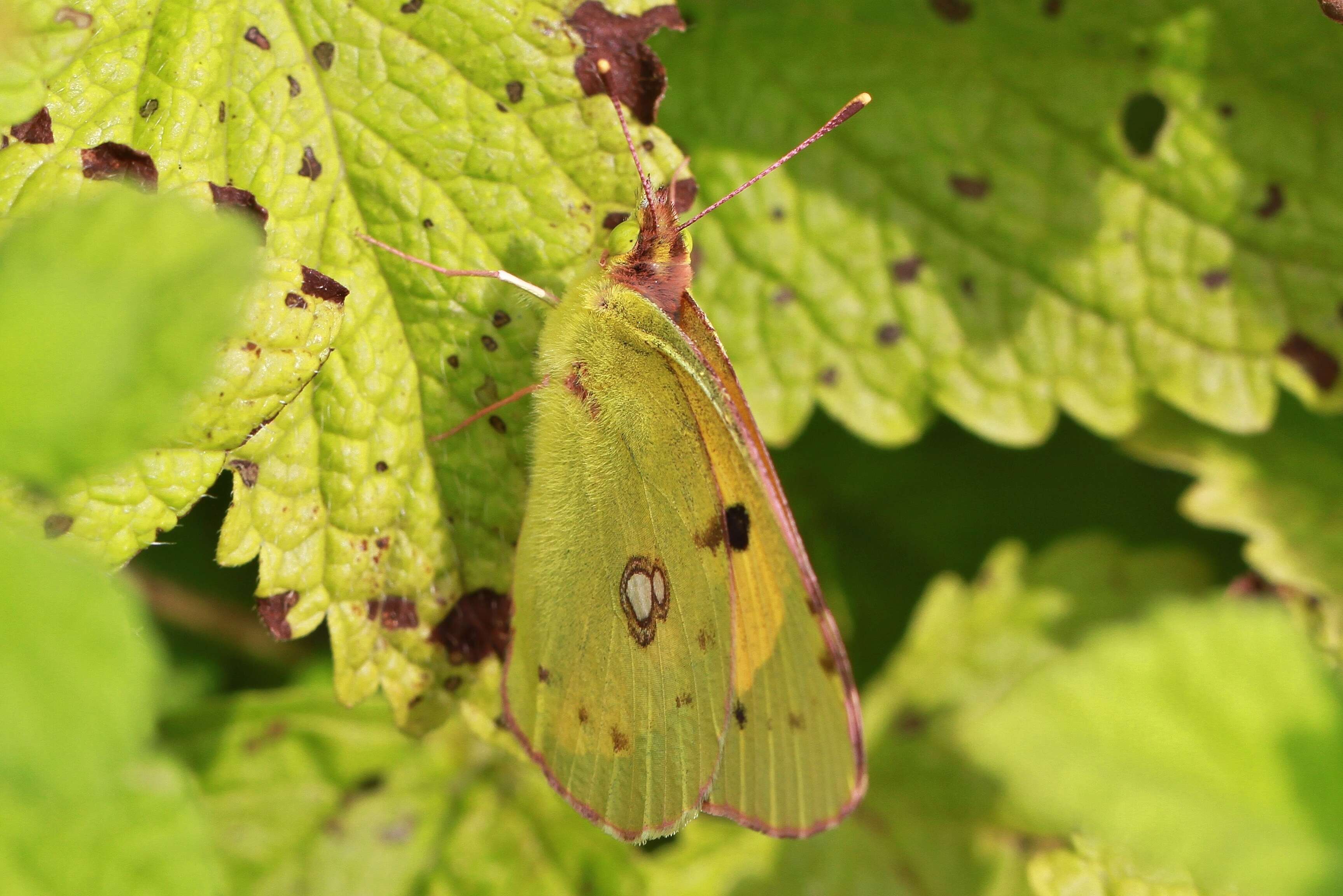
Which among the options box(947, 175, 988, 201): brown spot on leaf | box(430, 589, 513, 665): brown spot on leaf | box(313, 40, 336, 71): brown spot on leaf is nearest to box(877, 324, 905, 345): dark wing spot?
box(947, 175, 988, 201): brown spot on leaf

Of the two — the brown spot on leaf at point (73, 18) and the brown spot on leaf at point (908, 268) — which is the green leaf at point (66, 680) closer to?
the brown spot on leaf at point (73, 18)

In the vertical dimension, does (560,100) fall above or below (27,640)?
below

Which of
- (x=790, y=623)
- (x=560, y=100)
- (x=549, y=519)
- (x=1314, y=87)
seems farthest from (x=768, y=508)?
(x=1314, y=87)

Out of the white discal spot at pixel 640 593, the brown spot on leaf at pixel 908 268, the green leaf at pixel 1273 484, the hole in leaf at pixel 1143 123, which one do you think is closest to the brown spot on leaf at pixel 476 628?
the white discal spot at pixel 640 593

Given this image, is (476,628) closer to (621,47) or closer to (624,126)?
(624,126)

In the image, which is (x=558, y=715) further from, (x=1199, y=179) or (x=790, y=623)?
(x=1199, y=179)

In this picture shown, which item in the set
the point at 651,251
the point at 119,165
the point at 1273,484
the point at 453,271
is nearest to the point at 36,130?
the point at 119,165
